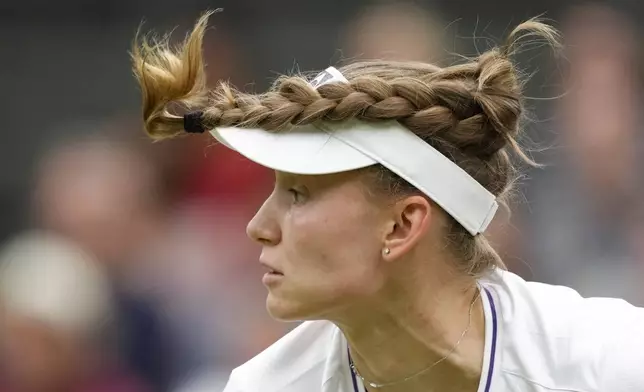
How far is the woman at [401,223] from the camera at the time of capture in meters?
1.40

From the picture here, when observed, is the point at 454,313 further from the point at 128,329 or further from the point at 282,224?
the point at 128,329

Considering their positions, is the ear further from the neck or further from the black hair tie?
the black hair tie

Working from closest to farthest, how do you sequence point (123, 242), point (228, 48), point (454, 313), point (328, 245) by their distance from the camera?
point (328, 245), point (454, 313), point (123, 242), point (228, 48)

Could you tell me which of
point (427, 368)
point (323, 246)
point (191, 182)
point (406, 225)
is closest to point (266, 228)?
point (323, 246)

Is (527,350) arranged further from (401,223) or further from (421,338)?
(401,223)

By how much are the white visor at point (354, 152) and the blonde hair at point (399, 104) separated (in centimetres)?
1

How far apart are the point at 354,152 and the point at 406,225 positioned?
0.41 feet

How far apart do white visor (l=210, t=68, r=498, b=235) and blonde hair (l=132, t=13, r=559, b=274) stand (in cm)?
1

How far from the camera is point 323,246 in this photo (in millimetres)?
1390

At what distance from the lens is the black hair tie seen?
147cm

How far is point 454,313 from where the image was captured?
4.92ft

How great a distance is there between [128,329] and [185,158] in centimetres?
51

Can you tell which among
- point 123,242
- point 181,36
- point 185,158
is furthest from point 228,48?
point 123,242

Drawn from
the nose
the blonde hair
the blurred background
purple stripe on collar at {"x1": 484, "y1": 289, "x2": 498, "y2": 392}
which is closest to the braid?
the blonde hair
